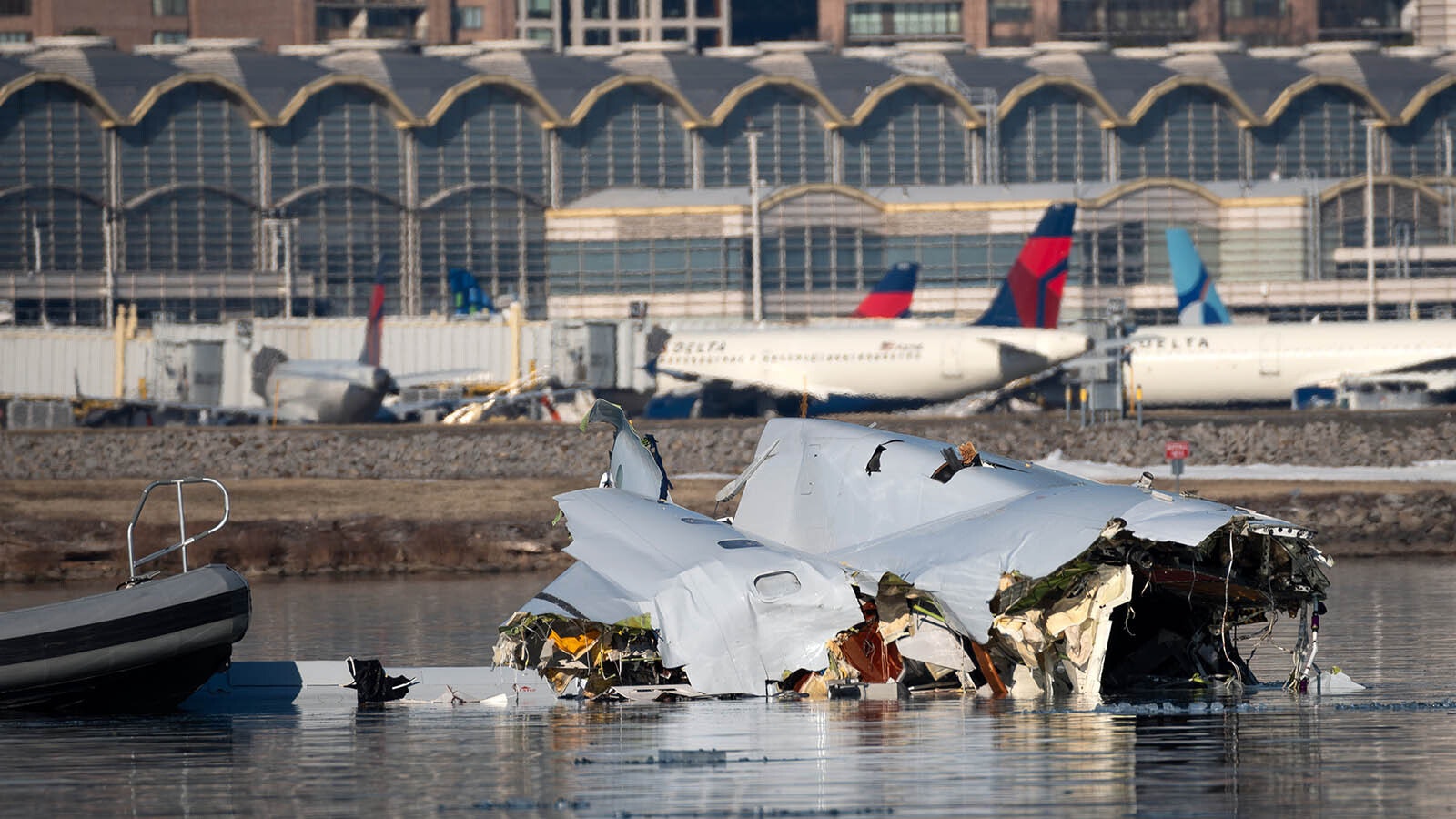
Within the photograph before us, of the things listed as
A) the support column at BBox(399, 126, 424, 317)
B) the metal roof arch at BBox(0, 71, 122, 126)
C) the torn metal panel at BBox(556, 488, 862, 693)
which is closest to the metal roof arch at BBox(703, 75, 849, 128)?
the support column at BBox(399, 126, 424, 317)

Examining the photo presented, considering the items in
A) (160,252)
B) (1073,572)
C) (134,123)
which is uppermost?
(134,123)

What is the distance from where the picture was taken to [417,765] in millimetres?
20922

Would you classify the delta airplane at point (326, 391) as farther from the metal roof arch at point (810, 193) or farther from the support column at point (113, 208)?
the support column at point (113, 208)

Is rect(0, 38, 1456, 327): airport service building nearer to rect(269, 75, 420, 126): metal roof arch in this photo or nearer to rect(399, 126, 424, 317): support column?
rect(399, 126, 424, 317): support column

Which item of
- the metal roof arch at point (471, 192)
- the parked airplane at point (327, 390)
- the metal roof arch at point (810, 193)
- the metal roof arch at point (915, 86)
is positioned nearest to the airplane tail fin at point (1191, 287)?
the metal roof arch at point (810, 193)

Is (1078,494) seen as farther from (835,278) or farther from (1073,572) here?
(835,278)

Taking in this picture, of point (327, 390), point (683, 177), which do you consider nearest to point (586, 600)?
point (327, 390)

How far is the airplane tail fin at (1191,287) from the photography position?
10406 cm

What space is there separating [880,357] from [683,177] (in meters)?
60.1

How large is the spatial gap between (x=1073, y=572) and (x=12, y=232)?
129 metres

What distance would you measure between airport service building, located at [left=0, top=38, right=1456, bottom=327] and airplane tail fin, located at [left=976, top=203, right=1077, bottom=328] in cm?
3365

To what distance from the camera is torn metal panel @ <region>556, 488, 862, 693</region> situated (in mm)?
23609

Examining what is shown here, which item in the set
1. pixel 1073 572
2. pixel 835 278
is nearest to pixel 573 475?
pixel 1073 572

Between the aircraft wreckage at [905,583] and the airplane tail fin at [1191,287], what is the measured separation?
79517mm
